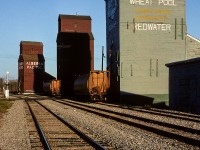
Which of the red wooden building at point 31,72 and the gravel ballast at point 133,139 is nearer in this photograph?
the gravel ballast at point 133,139

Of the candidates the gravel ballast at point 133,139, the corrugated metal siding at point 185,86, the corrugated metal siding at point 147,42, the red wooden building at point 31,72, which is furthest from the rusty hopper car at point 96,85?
the red wooden building at point 31,72

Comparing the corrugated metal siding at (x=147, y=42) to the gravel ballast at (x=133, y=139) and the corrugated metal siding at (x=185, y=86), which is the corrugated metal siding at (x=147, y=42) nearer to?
the corrugated metal siding at (x=185, y=86)

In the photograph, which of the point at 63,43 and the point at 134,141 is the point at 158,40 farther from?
the point at 63,43

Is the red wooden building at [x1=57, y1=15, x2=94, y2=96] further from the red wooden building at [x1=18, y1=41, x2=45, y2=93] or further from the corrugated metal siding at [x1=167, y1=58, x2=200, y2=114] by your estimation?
the corrugated metal siding at [x1=167, y1=58, x2=200, y2=114]

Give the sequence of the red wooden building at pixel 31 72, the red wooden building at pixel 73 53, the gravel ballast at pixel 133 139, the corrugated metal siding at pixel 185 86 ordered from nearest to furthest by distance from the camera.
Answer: the gravel ballast at pixel 133 139 < the corrugated metal siding at pixel 185 86 < the red wooden building at pixel 73 53 < the red wooden building at pixel 31 72

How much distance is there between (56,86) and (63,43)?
16176mm

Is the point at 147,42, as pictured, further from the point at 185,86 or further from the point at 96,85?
the point at 185,86

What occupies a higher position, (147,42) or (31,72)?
(147,42)

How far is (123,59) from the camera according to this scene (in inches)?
1394

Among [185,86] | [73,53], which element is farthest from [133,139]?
[73,53]

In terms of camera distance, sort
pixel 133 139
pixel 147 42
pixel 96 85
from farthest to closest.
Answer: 1. pixel 147 42
2. pixel 96 85
3. pixel 133 139

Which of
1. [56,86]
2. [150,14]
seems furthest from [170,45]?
[56,86]

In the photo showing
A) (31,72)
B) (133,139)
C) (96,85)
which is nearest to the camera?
(133,139)

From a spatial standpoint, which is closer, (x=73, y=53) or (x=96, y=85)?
(x=96, y=85)
